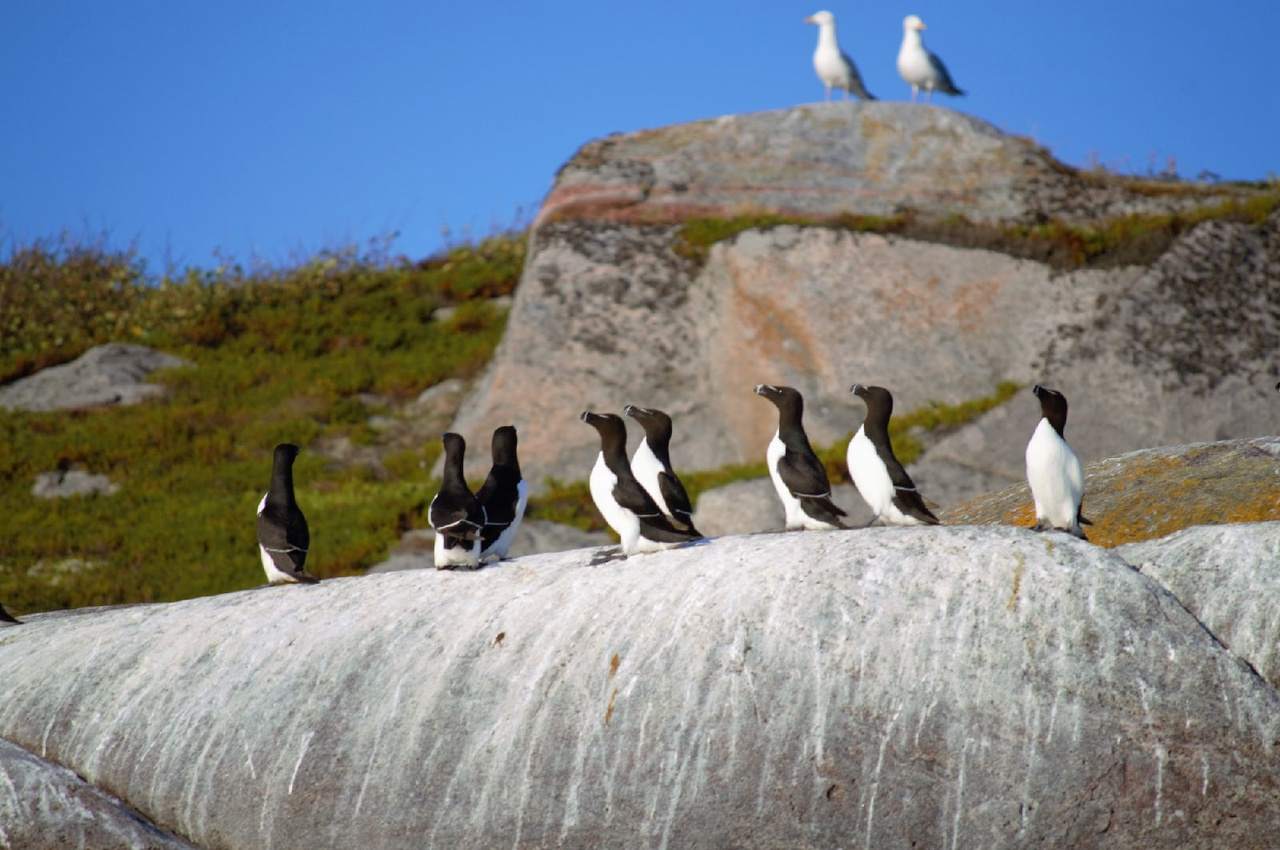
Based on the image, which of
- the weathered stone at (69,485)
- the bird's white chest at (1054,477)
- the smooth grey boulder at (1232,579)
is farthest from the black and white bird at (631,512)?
the weathered stone at (69,485)

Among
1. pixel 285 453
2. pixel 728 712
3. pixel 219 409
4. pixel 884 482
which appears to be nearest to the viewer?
pixel 728 712

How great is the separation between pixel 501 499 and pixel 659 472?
1485 millimetres

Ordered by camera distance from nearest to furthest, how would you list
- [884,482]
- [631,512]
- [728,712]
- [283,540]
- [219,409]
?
[728,712] → [631,512] → [884,482] → [283,540] → [219,409]

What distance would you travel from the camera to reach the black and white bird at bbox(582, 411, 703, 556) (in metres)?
9.20

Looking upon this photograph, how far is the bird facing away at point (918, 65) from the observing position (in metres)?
24.4

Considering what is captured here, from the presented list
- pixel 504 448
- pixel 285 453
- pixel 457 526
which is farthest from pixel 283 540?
pixel 504 448

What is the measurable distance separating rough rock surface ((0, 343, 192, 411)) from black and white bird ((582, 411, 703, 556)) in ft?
55.1

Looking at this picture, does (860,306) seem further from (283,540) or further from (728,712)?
(728,712)

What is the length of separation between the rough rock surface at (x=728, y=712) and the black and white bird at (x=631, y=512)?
26cm

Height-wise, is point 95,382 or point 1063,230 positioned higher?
point 95,382

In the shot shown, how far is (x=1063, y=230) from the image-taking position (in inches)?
830

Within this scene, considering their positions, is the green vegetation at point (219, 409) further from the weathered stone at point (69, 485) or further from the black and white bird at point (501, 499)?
the black and white bird at point (501, 499)

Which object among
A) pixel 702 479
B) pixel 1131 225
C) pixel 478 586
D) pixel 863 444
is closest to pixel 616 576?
pixel 478 586

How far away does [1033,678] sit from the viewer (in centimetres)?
777
